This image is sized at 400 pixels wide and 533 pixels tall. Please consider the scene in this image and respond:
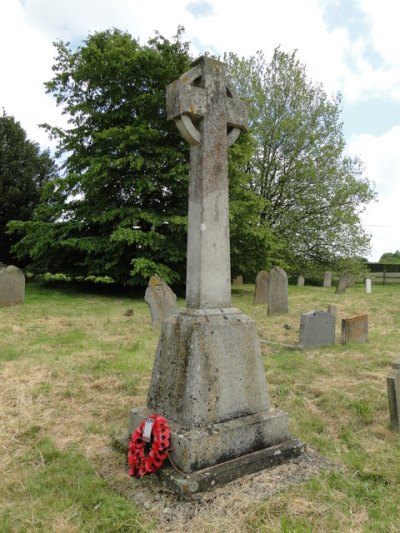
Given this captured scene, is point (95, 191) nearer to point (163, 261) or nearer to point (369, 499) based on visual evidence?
point (163, 261)

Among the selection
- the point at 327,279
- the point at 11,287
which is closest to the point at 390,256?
the point at 327,279

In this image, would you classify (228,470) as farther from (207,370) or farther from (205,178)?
(205,178)

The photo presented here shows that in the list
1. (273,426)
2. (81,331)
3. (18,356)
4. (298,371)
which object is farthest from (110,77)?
(273,426)

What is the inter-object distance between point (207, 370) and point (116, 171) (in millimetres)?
14255

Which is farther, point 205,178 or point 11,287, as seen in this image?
point 11,287

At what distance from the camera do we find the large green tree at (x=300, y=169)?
24.4m

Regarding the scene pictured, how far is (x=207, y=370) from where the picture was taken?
336cm

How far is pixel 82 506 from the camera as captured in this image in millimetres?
2891

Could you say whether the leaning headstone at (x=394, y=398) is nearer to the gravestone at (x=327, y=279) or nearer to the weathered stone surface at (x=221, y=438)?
the weathered stone surface at (x=221, y=438)

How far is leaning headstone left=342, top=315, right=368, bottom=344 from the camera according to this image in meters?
8.48

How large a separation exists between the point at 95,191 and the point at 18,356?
10.8 metres

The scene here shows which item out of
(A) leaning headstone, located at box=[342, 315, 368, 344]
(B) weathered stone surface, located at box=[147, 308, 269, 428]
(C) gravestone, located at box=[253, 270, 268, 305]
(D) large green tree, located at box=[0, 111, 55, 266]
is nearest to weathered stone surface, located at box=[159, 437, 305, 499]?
(B) weathered stone surface, located at box=[147, 308, 269, 428]

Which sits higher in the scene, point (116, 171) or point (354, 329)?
point (116, 171)

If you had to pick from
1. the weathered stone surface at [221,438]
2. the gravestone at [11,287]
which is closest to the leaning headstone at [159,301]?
the gravestone at [11,287]
